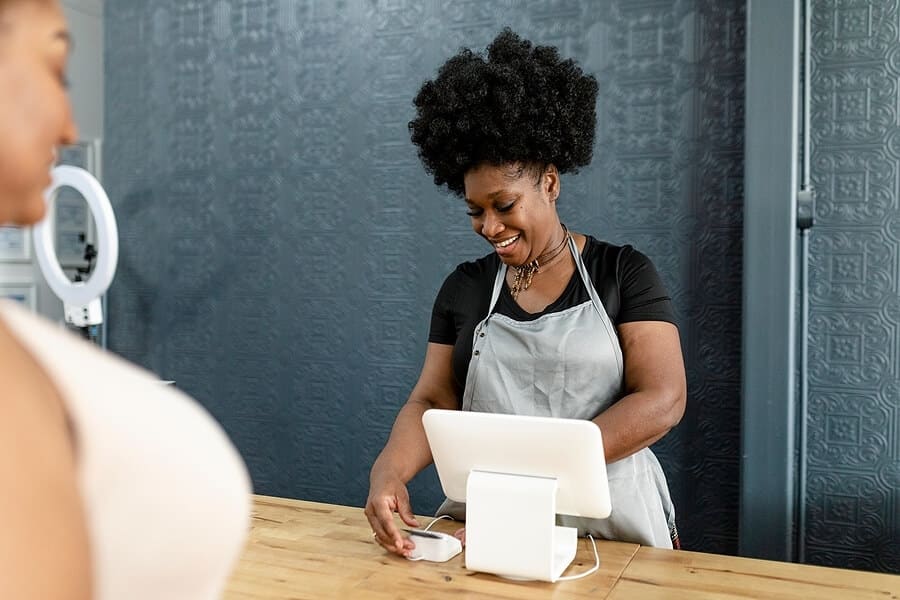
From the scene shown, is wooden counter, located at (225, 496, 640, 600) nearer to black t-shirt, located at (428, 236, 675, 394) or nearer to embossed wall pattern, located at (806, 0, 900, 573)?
black t-shirt, located at (428, 236, 675, 394)

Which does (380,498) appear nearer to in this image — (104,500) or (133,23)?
(104,500)

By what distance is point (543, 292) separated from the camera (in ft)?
6.83

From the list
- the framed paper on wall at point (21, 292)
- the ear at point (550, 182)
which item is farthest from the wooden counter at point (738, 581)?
the framed paper on wall at point (21, 292)

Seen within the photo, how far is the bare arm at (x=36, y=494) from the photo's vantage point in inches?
13.5

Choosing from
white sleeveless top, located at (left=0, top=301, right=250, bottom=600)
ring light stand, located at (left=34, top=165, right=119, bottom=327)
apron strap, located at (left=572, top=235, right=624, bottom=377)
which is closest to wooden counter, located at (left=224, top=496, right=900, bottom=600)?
apron strap, located at (left=572, top=235, right=624, bottom=377)

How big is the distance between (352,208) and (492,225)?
142cm

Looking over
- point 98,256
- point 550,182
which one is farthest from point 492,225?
point 98,256

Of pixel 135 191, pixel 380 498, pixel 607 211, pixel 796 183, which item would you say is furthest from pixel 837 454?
pixel 135 191

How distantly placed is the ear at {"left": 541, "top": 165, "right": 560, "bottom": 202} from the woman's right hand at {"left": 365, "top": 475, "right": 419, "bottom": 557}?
761 mm

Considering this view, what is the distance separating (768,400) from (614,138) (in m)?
0.97

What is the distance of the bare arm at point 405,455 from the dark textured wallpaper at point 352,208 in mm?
937

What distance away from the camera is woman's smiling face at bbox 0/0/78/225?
0.39 meters

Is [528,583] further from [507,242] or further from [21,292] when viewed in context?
[21,292]

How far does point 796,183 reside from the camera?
2.44 meters
